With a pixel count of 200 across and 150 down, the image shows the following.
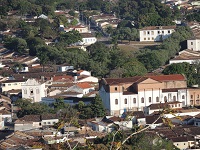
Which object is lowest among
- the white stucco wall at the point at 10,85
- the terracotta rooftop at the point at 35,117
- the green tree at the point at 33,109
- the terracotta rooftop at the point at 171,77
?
the white stucco wall at the point at 10,85

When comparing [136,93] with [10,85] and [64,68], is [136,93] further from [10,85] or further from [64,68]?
[64,68]

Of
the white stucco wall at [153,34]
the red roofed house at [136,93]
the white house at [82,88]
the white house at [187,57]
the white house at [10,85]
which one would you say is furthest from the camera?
the white stucco wall at [153,34]

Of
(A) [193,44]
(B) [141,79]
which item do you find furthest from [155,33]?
(B) [141,79]

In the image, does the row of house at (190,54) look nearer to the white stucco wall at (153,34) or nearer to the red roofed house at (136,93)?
the white stucco wall at (153,34)

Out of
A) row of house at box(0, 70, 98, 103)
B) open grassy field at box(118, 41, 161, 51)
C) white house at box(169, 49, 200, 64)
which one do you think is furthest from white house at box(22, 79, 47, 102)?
open grassy field at box(118, 41, 161, 51)

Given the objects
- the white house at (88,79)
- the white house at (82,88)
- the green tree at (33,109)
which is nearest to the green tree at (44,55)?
the white house at (88,79)

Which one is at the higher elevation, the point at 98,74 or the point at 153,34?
the point at 153,34

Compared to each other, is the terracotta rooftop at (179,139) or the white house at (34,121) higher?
the terracotta rooftop at (179,139)

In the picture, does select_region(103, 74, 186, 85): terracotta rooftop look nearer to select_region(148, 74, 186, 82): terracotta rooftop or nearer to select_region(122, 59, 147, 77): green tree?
select_region(148, 74, 186, 82): terracotta rooftop
